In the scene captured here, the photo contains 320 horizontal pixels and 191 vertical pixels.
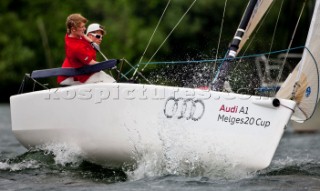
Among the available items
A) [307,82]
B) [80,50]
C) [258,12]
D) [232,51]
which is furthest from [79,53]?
[307,82]

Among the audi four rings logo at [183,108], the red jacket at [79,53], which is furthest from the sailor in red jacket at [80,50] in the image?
the audi four rings logo at [183,108]

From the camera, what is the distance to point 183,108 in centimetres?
679

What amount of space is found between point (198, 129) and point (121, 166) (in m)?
0.84

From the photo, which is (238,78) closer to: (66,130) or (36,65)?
(66,130)

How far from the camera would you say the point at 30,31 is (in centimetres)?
2925

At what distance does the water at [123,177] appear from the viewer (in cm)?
652

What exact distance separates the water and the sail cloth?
60cm

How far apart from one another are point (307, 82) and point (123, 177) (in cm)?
187

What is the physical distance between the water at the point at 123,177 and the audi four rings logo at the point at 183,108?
Result: 453mm

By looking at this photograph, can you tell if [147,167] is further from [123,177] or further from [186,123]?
[186,123]

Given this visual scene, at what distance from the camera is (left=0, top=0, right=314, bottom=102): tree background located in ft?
87.1

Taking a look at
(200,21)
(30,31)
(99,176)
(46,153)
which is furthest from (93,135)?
(30,31)

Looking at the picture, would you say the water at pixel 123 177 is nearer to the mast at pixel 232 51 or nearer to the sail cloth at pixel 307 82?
the sail cloth at pixel 307 82

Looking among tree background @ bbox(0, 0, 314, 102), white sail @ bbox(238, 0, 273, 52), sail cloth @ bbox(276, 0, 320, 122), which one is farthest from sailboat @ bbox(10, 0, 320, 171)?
tree background @ bbox(0, 0, 314, 102)
